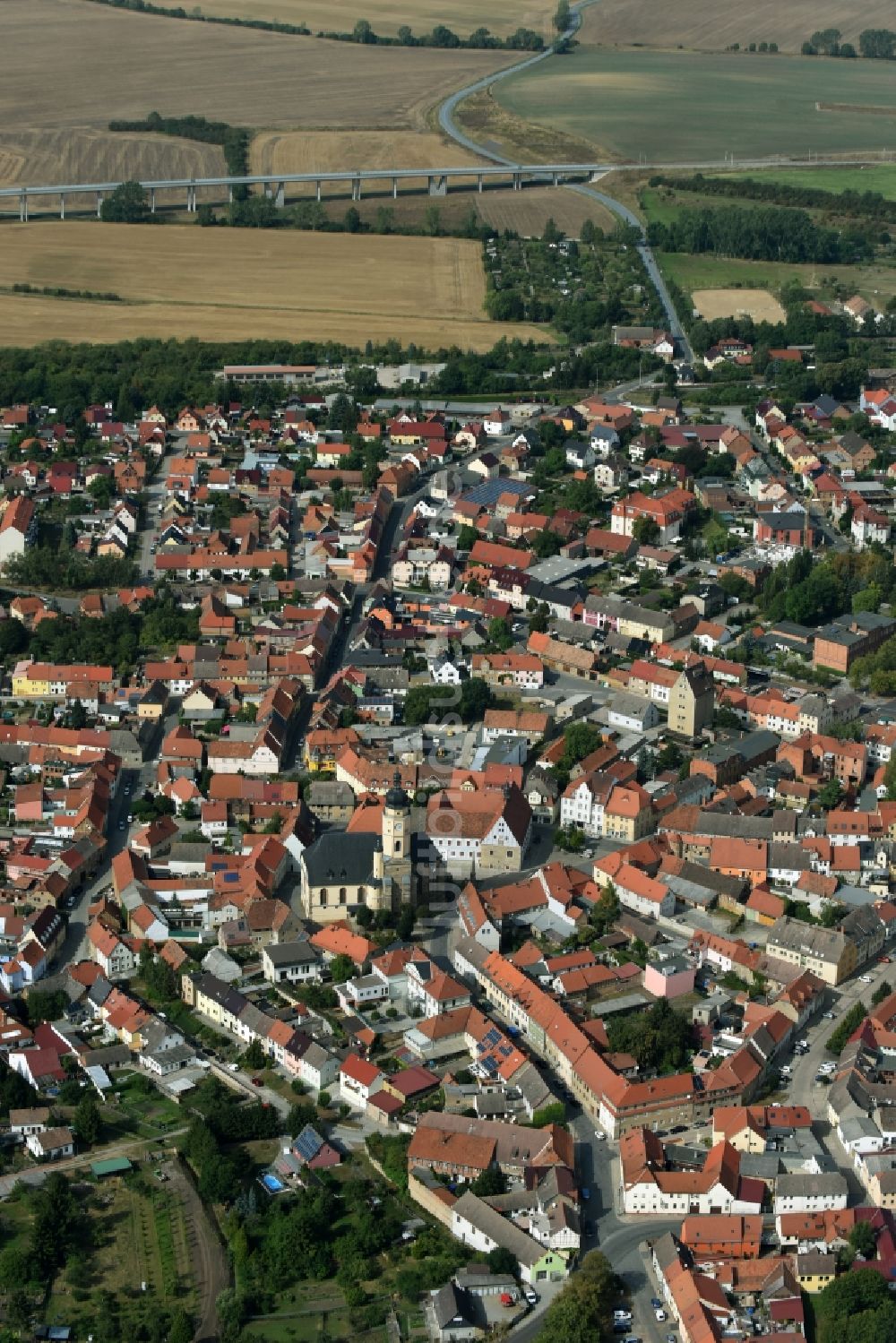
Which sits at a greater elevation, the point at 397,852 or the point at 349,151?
the point at 397,852

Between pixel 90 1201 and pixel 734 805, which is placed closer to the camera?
pixel 90 1201

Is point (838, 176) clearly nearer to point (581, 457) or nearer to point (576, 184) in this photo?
point (576, 184)

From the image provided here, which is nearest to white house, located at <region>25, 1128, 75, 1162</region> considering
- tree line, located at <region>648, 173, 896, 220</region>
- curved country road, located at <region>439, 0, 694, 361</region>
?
curved country road, located at <region>439, 0, 694, 361</region>

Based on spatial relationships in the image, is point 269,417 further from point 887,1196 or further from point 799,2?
point 799,2

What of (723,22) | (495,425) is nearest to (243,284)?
(495,425)

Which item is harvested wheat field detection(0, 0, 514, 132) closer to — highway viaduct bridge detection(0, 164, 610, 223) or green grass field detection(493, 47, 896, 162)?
green grass field detection(493, 47, 896, 162)

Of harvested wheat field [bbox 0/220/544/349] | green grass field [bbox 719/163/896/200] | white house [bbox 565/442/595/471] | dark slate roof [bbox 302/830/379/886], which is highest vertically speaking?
dark slate roof [bbox 302/830/379/886]

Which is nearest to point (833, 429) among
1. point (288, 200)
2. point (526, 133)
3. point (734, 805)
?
point (734, 805)
